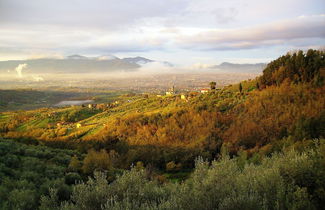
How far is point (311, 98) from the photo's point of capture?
47844 mm

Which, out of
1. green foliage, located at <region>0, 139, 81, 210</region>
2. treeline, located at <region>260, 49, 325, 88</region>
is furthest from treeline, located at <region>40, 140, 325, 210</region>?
treeline, located at <region>260, 49, 325, 88</region>

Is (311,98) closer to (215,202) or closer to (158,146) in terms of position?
(158,146)

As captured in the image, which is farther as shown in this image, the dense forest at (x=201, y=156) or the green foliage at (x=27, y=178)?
the green foliage at (x=27, y=178)

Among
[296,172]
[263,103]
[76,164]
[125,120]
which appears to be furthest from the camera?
[125,120]

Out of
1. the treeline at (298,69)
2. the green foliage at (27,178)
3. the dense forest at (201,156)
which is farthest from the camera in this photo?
the treeline at (298,69)

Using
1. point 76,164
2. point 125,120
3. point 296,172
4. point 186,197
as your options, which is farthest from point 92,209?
point 125,120

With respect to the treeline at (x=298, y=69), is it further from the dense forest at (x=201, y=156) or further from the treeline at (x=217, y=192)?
the treeline at (x=217, y=192)

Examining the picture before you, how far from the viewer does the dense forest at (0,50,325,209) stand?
28.8 feet

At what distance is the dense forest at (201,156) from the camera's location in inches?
345

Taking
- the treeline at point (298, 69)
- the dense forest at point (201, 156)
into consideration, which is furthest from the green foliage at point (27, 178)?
the treeline at point (298, 69)

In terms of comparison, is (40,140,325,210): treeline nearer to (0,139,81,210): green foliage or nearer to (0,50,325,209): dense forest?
(0,50,325,209): dense forest

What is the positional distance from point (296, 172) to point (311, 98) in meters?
43.4

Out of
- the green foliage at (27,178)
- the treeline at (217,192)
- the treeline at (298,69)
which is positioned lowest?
the green foliage at (27,178)

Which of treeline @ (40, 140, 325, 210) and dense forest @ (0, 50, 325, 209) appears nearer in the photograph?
treeline @ (40, 140, 325, 210)
